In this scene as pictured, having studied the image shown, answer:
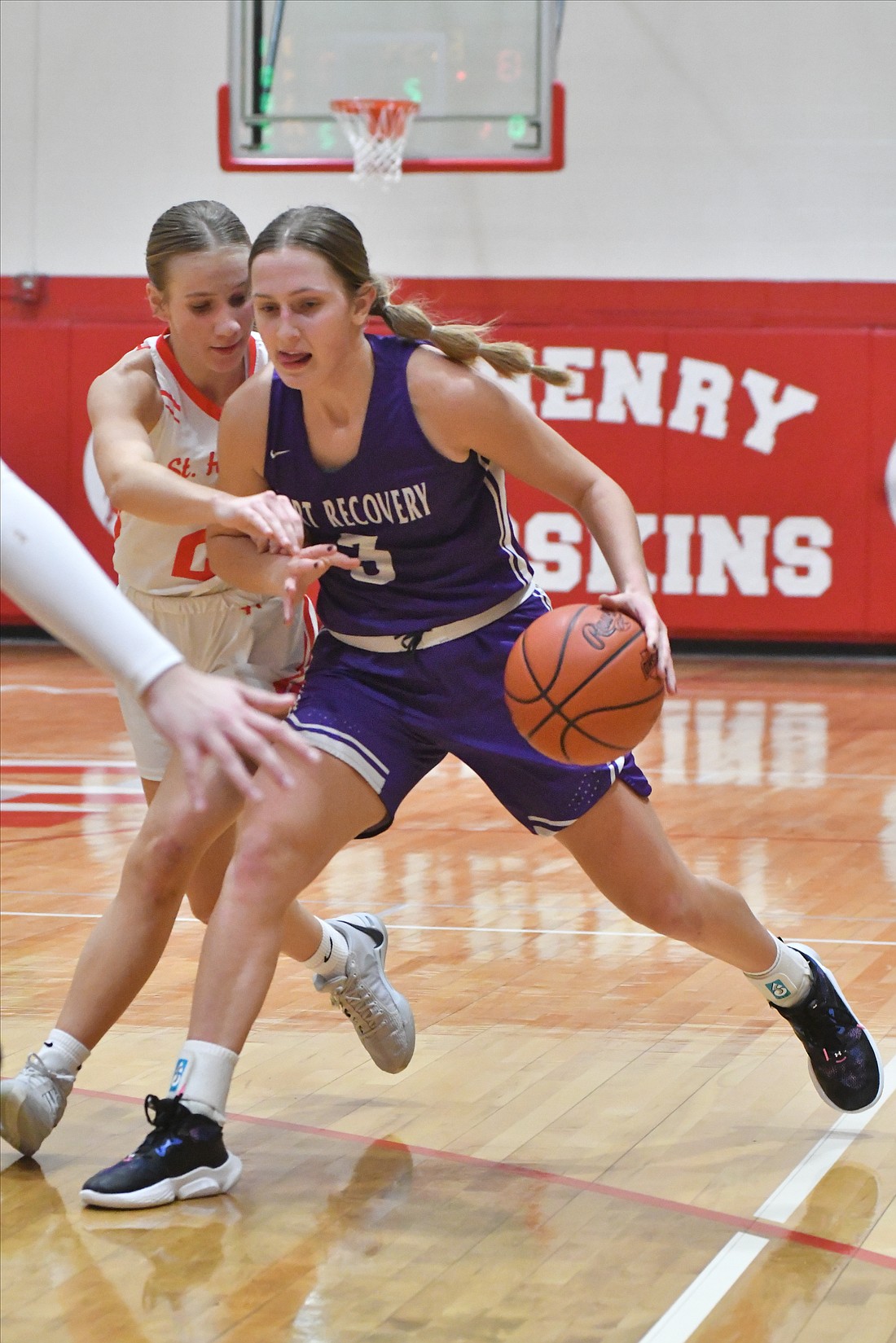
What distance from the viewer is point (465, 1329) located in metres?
2.45

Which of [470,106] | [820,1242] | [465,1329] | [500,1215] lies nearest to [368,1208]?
[500,1215]

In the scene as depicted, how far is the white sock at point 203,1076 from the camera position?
2.90 m

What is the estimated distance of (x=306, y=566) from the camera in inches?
114

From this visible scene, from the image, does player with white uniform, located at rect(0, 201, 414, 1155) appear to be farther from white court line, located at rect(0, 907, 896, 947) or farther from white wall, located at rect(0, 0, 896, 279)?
white wall, located at rect(0, 0, 896, 279)

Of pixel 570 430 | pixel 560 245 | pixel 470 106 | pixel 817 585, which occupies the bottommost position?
pixel 817 585

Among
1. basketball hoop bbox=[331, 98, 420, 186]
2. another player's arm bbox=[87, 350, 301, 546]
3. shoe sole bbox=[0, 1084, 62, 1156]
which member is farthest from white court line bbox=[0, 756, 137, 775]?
basketball hoop bbox=[331, 98, 420, 186]

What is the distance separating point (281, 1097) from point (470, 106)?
7.96 metres

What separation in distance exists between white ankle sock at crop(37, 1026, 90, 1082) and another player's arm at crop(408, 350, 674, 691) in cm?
124

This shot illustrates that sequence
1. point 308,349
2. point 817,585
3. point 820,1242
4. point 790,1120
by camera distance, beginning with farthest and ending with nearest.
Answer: point 817,585 → point 790,1120 → point 308,349 → point 820,1242

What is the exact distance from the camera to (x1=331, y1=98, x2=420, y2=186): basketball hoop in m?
10.2

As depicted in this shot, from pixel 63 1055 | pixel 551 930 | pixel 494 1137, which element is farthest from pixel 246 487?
pixel 551 930

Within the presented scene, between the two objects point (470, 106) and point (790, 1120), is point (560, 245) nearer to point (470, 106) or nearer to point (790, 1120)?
point (470, 106)

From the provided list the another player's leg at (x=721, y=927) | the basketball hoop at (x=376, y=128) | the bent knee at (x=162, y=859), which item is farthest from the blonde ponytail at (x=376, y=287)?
the basketball hoop at (x=376, y=128)

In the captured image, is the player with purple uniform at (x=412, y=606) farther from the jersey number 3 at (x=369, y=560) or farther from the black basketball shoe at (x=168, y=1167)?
the black basketball shoe at (x=168, y=1167)
